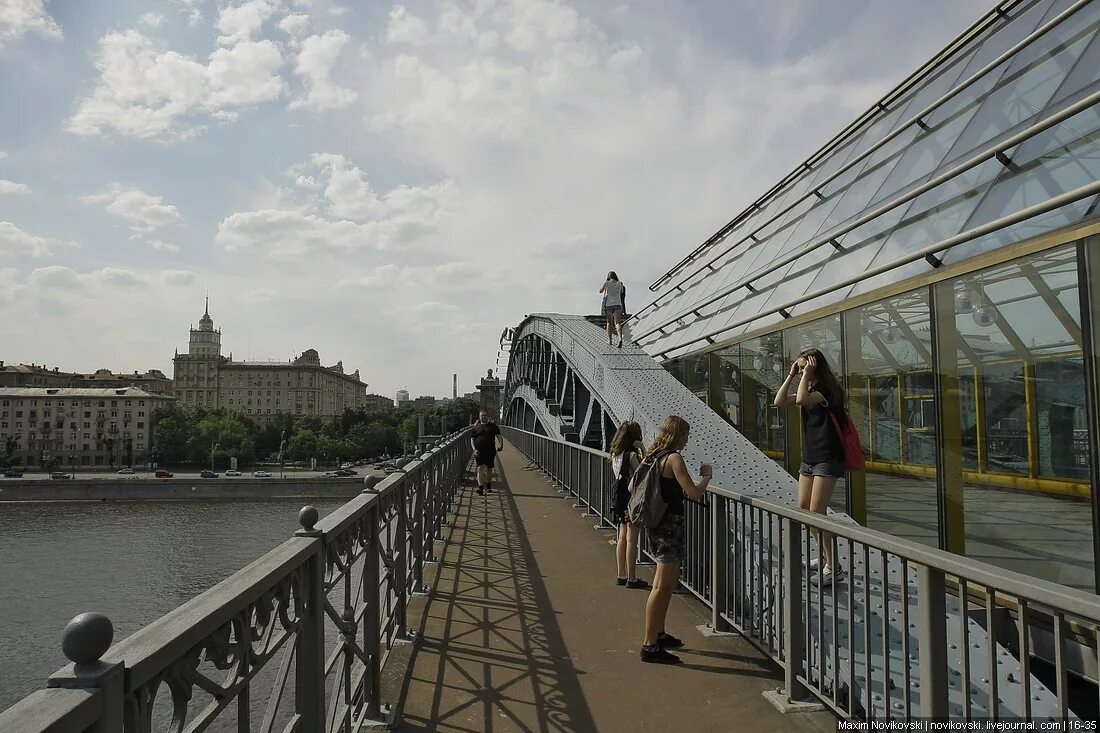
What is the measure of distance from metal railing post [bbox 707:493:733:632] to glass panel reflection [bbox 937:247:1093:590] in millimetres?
2047

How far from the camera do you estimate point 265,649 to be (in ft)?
6.89

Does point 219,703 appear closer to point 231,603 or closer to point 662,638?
point 231,603

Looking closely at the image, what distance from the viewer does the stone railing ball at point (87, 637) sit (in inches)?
47.6

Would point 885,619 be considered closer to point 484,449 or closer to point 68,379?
point 484,449

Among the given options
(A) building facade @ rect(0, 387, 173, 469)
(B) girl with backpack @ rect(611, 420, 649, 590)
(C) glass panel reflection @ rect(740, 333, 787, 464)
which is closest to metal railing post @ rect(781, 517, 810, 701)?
(B) girl with backpack @ rect(611, 420, 649, 590)

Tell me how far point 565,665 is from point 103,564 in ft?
103

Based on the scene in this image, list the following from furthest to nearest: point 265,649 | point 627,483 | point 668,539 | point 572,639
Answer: point 627,483 < point 572,639 < point 668,539 < point 265,649

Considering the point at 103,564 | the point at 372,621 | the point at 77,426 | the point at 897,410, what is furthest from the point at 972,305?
the point at 77,426

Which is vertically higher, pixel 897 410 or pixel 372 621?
pixel 897 410

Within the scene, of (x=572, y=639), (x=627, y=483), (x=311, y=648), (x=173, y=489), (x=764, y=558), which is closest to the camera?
(x=311, y=648)

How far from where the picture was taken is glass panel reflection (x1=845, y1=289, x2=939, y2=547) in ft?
19.3

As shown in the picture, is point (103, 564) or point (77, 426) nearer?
point (103, 564)

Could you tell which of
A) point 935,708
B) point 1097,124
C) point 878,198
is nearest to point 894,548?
point 935,708

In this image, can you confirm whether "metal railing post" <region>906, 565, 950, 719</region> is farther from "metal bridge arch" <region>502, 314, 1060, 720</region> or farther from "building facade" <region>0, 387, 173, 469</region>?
"building facade" <region>0, 387, 173, 469</region>
